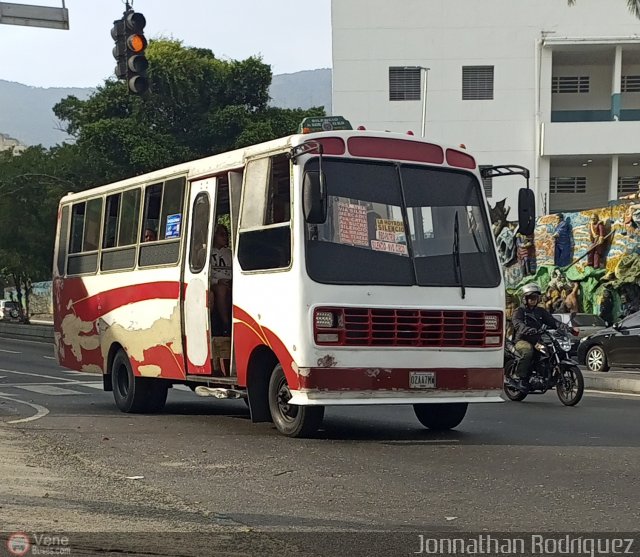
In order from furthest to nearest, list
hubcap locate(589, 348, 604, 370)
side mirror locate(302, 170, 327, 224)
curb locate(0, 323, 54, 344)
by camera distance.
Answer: curb locate(0, 323, 54, 344)
hubcap locate(589, 348, 604, 370)
side mirror locate(302, 170, 327, 224)

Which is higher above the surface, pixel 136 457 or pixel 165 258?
pixel 165 258

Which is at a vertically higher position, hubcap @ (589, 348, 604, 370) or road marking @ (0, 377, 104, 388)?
hubcap @ (589, 348, 604, 370)

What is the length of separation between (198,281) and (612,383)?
936 centimetres

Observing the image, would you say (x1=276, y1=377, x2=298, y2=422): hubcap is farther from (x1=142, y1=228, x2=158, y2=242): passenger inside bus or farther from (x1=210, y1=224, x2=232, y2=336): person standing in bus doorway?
(x1=142, y1=228, x2=158, y2=242): passenger inside bus

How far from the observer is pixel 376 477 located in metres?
8.92

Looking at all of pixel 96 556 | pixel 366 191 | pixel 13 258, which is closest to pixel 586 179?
pixel 13 258

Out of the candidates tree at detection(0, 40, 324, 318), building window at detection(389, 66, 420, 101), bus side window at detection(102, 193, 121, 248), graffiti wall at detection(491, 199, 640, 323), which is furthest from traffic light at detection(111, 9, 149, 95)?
building window at detection(389, 66, 420, 101)

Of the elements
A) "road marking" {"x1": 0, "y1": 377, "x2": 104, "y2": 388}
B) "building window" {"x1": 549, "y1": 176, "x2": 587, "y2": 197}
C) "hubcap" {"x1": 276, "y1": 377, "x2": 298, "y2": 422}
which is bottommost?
"road marking" {"x1": 0, "y1": 377, "x2": 104, "y2": 388}

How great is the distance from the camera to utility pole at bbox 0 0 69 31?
1583 centimetres

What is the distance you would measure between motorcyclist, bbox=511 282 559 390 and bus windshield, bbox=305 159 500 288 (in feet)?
14.5

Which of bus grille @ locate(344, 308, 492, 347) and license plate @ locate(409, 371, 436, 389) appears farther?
license plate @ locate(409, 371, 436, 389)

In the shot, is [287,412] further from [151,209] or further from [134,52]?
[134,52]

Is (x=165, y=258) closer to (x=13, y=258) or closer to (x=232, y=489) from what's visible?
(x=232, y=489)

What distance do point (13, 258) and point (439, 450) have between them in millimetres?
44406
